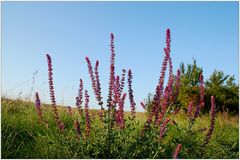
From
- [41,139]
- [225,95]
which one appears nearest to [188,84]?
[225,95]

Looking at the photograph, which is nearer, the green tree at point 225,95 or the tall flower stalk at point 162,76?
the tall flower stalk at point 162,76

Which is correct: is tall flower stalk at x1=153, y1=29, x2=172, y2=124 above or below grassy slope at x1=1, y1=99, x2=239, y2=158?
above

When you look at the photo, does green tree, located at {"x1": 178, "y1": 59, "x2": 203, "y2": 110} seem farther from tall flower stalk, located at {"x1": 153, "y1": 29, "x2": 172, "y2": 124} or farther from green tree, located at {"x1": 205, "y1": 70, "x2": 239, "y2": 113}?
tall flower stalk, located at {"x1": 153, "y1": 29, "x2": 172, "y2": 124}

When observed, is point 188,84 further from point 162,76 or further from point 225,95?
point 162,76

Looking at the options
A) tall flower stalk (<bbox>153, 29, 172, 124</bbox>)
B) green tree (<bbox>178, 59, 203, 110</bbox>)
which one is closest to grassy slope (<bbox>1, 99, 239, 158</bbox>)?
tall flower stalk (<bbox>153, 29, 172, 124</bbox>)

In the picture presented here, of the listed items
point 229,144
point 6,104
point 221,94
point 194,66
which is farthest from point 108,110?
point 194,66

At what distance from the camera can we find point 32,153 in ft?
19.2

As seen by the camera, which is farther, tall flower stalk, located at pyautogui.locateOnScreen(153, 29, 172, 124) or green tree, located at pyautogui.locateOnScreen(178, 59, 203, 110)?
green tree, located at pyautogui.locateOnScreen(178, 59, 203, 110)

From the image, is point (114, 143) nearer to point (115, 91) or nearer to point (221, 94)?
point (115, 91)

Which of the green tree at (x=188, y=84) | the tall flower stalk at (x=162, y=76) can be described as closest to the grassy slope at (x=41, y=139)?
the tall flower stalk at (x=162, y=76)

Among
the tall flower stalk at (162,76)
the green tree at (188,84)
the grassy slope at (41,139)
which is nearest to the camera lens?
the tall flower stalk at (162,76)

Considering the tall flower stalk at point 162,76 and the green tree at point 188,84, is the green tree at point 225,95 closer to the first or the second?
the green tree at point 188,84

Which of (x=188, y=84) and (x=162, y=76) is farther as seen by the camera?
(x=188, y=84)

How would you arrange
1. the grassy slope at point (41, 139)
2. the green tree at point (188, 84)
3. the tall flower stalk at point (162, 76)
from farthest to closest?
the green tree at point (188, 84) < the grassy slope at point (41, 139) < the tall flower stalk at point (162, 76)
